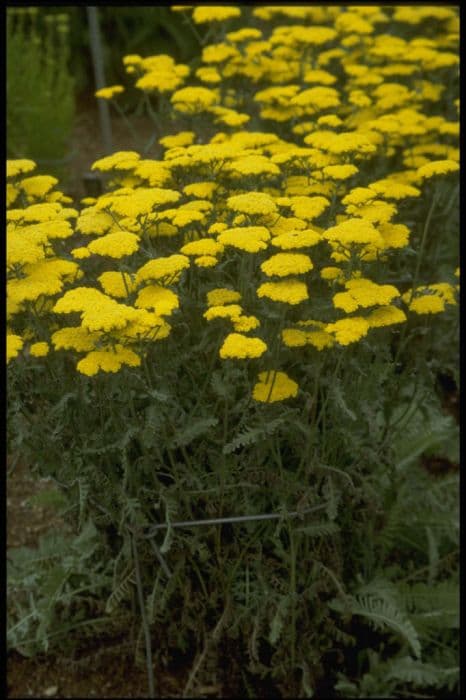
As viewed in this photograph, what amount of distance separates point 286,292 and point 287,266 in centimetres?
6

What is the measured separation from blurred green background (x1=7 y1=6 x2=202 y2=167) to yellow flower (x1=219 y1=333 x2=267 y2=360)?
352 centimetres

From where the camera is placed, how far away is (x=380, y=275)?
7.66ft

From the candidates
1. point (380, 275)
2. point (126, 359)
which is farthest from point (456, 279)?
point (126, 359)

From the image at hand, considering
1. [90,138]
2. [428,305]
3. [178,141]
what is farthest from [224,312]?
[90,138]

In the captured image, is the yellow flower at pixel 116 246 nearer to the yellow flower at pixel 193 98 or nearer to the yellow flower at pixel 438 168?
the yellow flower at pixel 438 168

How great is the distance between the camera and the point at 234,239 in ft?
6.33

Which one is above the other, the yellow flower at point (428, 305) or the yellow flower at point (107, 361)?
the yellow flower at point (428, 305)

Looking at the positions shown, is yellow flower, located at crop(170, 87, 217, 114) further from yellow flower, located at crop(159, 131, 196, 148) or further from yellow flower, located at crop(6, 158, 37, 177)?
yellow flower, located at crop(6, 158, 37, 177)

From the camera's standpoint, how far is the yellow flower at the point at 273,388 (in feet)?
6.43

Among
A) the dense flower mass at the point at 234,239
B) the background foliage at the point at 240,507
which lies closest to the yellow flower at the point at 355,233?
the dense flower mass at the point at 234,239

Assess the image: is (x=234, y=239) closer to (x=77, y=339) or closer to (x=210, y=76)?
(x=77, y=339)

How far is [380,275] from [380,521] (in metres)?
0.83
